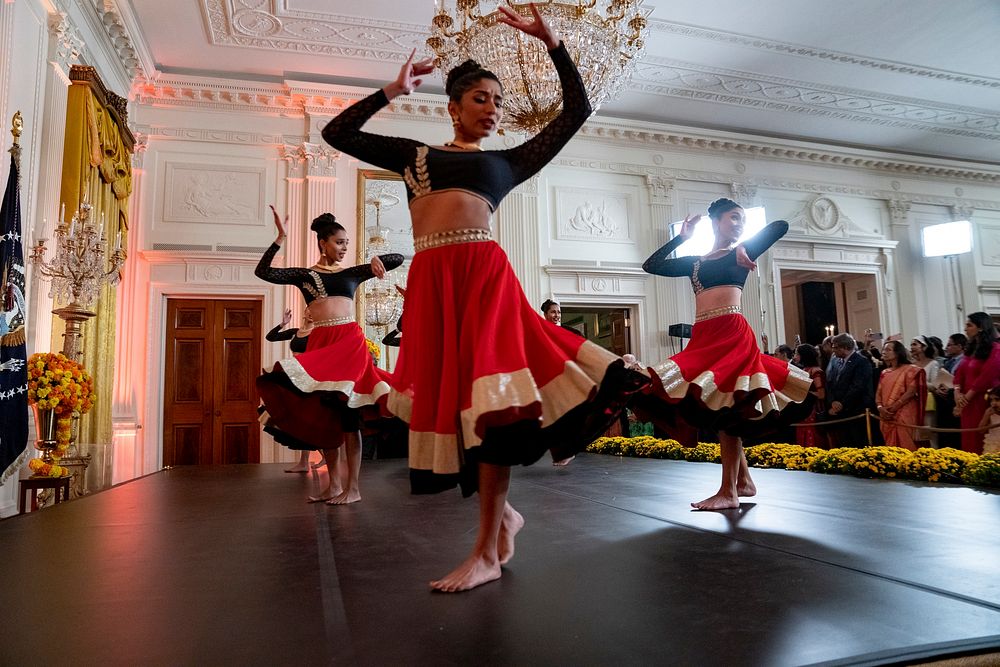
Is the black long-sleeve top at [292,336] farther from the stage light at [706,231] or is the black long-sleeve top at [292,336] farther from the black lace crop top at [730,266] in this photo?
the stage light at [706,231]

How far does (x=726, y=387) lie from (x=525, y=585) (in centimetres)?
148

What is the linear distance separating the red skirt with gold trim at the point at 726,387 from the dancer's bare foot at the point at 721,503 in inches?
10.8

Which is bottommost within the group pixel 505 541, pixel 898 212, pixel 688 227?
pixel 505 541

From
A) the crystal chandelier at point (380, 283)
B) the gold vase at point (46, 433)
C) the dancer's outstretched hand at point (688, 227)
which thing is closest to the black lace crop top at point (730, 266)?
the dancer's outstretched hand at point (688, 227)

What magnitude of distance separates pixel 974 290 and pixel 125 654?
1410cm

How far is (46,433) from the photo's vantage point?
4.55 meters

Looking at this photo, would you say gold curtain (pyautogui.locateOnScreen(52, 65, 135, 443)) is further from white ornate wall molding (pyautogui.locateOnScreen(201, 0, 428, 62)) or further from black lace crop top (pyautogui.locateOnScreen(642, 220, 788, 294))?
black lace crop top (pyautogui.locateOnScreen(642, 220, 788, 294))

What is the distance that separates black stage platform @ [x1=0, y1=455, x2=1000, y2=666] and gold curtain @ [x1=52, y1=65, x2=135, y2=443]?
3.66 metres

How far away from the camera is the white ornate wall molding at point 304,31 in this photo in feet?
24.5

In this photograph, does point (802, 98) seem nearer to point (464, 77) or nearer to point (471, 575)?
point (464, 77)

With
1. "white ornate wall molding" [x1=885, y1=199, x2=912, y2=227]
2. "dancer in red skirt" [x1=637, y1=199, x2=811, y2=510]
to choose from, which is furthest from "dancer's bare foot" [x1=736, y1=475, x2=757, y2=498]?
"white ornate wall molding" [x1=885, y1=199, x2=912, y2=227]

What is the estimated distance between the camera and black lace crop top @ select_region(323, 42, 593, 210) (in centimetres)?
188

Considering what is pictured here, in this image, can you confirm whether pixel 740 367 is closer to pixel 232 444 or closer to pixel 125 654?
pixel 125 654

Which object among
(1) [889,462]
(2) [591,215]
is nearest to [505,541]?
(1) [889,462]
